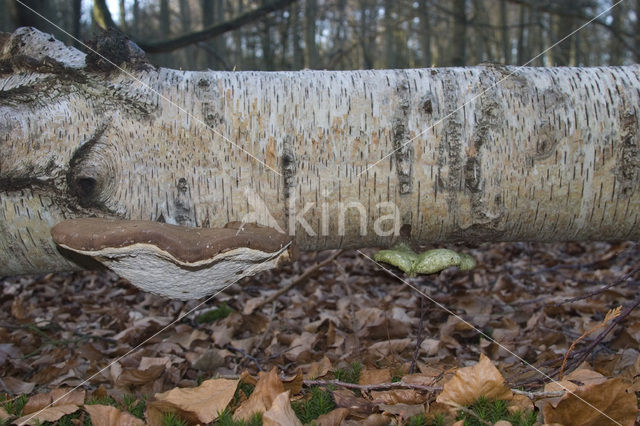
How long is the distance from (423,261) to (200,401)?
108 centimetres

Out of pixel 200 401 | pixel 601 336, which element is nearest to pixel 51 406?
pixel 200 401

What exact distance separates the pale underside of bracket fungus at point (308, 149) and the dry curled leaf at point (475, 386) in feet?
2.33

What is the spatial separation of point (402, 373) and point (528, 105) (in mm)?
1416

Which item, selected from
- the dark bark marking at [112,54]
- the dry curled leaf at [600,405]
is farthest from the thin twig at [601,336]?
the dark bark marking at [112,54]

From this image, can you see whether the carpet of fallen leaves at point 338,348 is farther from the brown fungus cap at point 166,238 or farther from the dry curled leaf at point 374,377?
the brown fungus cap at point 166,238

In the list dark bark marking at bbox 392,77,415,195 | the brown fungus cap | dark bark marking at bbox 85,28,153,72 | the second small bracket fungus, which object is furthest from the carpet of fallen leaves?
dark bark marking at bbox 85,28,153,72

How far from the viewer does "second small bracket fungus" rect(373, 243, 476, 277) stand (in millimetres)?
2180

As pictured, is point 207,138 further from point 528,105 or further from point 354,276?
point 354,276

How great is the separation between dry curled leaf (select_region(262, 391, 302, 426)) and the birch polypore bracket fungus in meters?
0.53

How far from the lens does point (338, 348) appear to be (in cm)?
359

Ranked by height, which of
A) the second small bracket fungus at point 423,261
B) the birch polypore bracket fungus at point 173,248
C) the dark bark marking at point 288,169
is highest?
the dark bark marking at point 288,169

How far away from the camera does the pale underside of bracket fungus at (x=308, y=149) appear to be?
7.36ft

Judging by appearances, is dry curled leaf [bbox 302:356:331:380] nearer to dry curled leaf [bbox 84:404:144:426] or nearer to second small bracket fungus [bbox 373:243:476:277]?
second small bracket fungus [bbox 373:243:476:277]

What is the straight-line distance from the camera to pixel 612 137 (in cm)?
237
